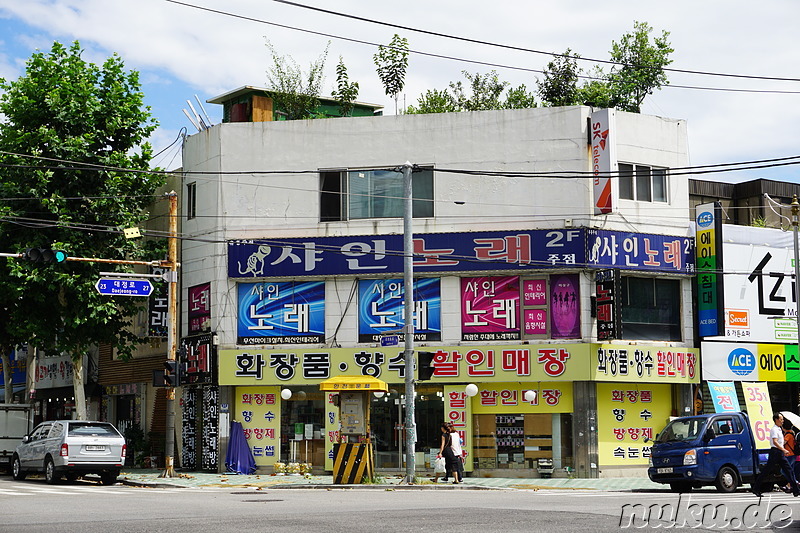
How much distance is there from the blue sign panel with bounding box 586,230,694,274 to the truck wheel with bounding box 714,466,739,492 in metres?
7.60

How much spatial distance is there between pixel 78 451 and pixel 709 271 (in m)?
18.8

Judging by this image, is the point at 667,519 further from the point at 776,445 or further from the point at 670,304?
the point at 670,304

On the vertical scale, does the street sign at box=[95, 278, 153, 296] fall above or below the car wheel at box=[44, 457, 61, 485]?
above

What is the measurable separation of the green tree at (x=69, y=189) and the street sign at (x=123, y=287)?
3.10 metres

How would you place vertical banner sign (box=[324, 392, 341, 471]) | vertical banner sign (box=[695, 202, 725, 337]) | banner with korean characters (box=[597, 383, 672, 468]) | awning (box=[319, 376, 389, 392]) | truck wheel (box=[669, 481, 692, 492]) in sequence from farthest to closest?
vertical banner sign (box=[324, 392, 341, 471]), vertical banner sign (box=[695, 202, 725, 337]), banner with korean characters (box=[597, 383, 672, 468]), awning (box=[319, 376, 389, 392]), truck wheel (box=[669, 481, 692, 492])

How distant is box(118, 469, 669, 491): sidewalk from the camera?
25.4m

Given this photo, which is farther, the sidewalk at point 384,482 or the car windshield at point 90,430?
the car windshield at point 90,430

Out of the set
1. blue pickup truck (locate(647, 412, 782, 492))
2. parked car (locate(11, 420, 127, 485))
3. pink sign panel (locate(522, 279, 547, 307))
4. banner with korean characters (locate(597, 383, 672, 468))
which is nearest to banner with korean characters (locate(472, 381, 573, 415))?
banner with korean characters (locate(597, 383, 672, 468))

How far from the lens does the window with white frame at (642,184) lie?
30984 mm

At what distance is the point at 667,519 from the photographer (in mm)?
15148

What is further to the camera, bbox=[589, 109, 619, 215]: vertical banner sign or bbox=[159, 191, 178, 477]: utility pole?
bbox=[589, 109, 619, 215]: vertical banner sign

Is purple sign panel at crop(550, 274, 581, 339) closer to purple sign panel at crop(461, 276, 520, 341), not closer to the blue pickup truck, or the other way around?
purple sign panel at crop(461, 276, 520, 341)

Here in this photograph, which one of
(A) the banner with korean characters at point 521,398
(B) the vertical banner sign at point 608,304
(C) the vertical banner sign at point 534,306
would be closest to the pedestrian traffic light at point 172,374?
(A) the banner with korean characters at point 521,398

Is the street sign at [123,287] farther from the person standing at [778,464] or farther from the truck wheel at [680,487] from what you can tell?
the person standing at [778,464]
